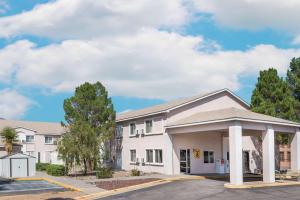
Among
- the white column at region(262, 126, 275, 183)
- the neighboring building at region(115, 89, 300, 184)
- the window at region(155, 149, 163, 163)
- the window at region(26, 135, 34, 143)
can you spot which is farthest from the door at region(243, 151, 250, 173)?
the window at region(26, 135, 34, 143)

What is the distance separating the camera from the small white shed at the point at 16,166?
128ft

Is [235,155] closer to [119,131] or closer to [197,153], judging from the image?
[197,153]

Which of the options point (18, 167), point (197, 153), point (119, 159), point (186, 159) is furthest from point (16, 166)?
point (197, 153)

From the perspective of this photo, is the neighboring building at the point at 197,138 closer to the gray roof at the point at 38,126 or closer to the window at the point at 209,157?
the window at the point at 209,157

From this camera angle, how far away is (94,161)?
40125 mm

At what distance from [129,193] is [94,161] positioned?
1510 centimetres

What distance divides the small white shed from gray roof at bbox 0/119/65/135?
22.3m

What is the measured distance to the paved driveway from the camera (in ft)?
75.6

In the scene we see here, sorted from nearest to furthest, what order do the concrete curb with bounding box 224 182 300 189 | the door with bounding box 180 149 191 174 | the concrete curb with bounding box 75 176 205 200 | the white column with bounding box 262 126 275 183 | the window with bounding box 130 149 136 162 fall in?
1. the concrete curb with bounding box 75 176 205 200
2. the concrete curb with bounding box 224 182 300 189
3. the white column with bounding box 262 126 275 183
4. the door with bounding box 180 149 191 174
5. the window with bounding box 130 149 136 162

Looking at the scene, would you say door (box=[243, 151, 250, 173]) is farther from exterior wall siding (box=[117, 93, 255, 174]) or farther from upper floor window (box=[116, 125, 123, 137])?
upper floor window (box=[116, 125, 123, 137])

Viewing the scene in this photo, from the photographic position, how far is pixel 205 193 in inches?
973

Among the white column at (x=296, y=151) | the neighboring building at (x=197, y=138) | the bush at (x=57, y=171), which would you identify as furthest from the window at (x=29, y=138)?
the white column at (x=296, y=151)

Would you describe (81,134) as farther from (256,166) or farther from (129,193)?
(256,166)

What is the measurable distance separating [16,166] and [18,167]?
23 centimetres
